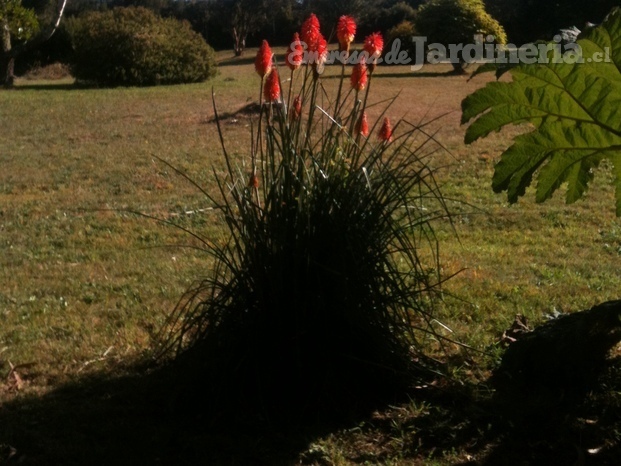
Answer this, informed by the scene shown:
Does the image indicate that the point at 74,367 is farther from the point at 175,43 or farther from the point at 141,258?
the point at 175,43

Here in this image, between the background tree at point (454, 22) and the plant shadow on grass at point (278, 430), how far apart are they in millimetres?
19424

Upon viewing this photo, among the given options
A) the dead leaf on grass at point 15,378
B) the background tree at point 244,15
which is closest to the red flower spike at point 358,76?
the dead leaf on grass at point 15,378

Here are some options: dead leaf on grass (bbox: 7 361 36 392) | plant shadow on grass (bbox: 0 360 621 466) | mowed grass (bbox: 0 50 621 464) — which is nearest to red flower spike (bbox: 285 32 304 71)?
mowed grass (bbox: 0 50 621 464)

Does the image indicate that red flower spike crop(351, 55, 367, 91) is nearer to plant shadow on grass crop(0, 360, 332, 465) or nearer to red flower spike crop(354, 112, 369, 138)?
red flower spike crop(354, 112, 369, 138)

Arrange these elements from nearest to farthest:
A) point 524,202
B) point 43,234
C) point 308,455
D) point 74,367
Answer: point 308,455
point 74,367
point 43,234
point 524,202

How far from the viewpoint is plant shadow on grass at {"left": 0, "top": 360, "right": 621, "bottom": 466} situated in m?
3.42

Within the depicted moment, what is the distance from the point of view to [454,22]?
Answer: 22.7 m

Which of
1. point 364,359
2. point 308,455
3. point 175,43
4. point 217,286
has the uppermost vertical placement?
point 175,43

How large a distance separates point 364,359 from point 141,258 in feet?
10.7

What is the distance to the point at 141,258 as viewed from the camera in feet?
21.8

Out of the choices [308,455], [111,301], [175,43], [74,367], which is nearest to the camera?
[308,455]

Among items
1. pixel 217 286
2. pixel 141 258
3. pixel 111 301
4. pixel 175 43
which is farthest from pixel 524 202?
pixel 175 43

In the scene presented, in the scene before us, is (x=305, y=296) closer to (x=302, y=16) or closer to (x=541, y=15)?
(x=302, y=16)

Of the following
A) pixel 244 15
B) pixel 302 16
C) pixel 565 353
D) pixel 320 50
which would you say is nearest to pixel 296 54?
pixel 320 50
